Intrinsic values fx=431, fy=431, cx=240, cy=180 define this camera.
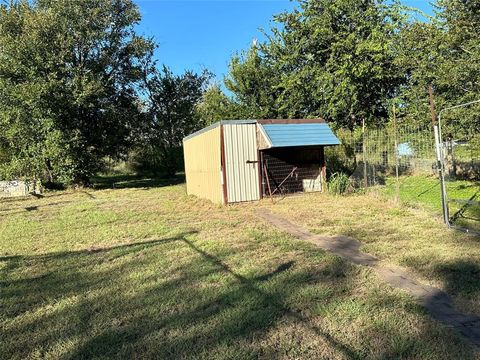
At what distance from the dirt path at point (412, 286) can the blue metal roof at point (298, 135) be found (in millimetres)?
5210

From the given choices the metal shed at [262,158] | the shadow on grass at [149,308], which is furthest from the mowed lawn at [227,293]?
the metal shed at [262,158]

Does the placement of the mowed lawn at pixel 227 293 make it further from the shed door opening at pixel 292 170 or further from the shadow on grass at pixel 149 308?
the shed door opening at pixel 292 170

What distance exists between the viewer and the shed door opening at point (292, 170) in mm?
13305

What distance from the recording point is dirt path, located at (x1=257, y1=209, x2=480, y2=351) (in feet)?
11.7

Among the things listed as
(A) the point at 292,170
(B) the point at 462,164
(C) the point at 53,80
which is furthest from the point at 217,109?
(B) the point at 462,164

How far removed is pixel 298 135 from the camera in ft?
43.0

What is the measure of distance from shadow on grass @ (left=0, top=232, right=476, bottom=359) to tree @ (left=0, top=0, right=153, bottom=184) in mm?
14139

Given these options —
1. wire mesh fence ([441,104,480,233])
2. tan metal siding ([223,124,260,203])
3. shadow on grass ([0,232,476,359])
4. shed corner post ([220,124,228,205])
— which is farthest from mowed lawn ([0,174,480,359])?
tan metal siding ([223,124,260,203])

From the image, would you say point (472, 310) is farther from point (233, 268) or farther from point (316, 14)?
point (316, 14)

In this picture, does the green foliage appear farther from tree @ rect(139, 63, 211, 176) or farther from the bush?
the bush

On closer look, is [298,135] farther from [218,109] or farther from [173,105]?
[173,105]

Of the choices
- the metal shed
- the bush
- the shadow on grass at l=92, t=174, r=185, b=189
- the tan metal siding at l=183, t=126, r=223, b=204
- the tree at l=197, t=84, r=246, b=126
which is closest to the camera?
the metal shed

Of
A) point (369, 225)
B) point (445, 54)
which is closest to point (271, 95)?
point (445, 54)

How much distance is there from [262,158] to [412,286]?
349 inches
